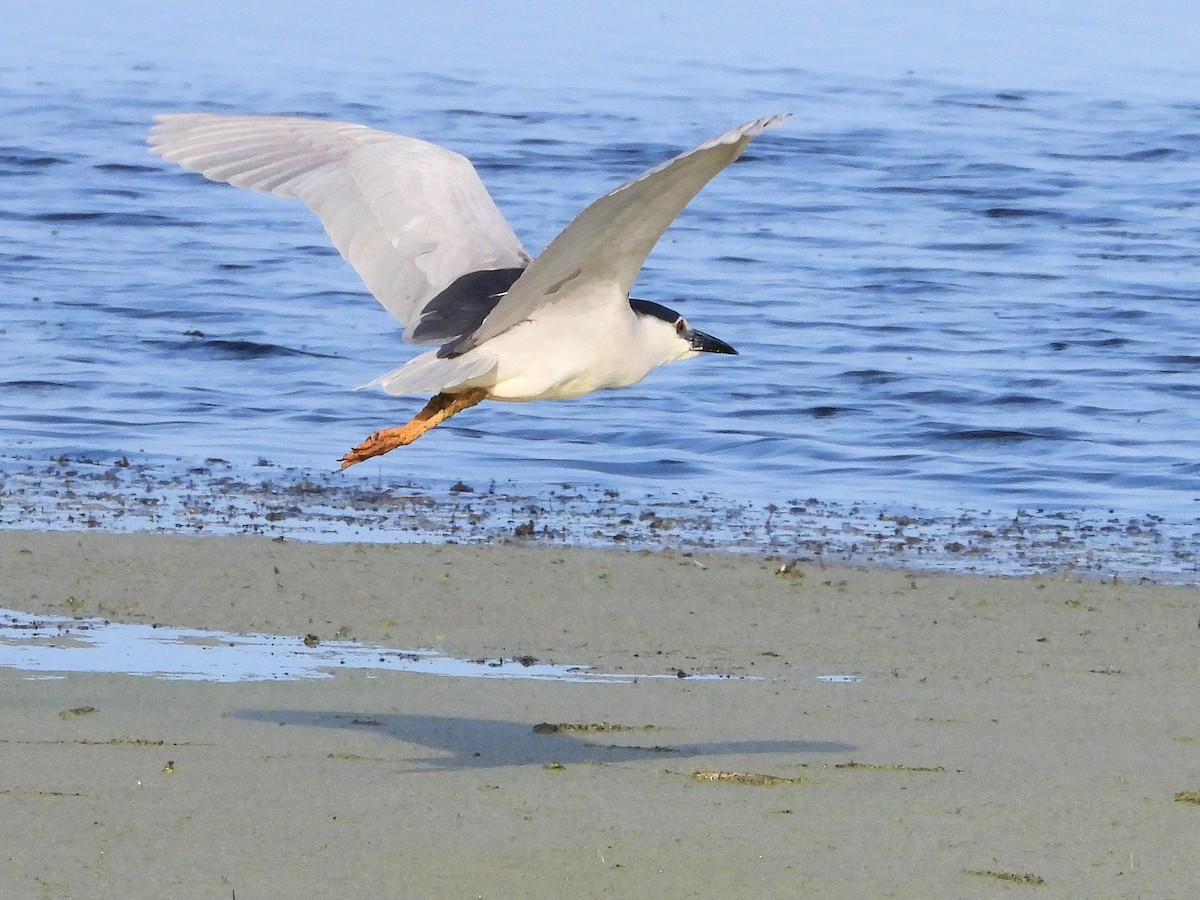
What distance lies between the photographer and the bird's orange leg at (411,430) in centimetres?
574

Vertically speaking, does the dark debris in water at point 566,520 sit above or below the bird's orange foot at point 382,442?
below

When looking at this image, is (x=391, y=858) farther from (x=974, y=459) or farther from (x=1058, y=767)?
(x=974, y=459)

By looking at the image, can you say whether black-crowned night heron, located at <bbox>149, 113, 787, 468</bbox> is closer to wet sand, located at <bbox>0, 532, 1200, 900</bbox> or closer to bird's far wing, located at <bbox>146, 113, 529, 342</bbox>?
bird's far wing, located at <bbox>146, 113, 529, 342</bbox>

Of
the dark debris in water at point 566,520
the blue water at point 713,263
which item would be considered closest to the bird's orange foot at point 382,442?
the dark debris in water at point 566,520

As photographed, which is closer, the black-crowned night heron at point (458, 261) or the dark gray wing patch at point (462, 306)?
the black-crowned night heron at point (458, 261)

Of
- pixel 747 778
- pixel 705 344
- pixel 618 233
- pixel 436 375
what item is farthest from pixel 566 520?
pixel 618 233

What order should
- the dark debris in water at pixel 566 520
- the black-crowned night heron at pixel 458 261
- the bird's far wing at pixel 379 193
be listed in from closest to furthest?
the black-crowned night heron at pixel 458 261, the bird's far wing at pixel 379 193, the dark debris in water at pixel 566 520

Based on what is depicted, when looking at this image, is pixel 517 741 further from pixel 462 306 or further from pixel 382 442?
pixel 462 306

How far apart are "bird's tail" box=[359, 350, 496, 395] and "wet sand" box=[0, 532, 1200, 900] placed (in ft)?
3.37

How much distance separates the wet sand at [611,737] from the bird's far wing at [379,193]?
4.10 feet

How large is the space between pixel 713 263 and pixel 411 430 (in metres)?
A: 9.86

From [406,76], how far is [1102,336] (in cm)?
1186

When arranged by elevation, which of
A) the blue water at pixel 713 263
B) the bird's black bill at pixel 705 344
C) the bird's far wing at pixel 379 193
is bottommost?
the blue water at pixel 713 263

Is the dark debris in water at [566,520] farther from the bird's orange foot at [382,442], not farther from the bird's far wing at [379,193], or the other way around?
the bird's orange foot at [382,442]
